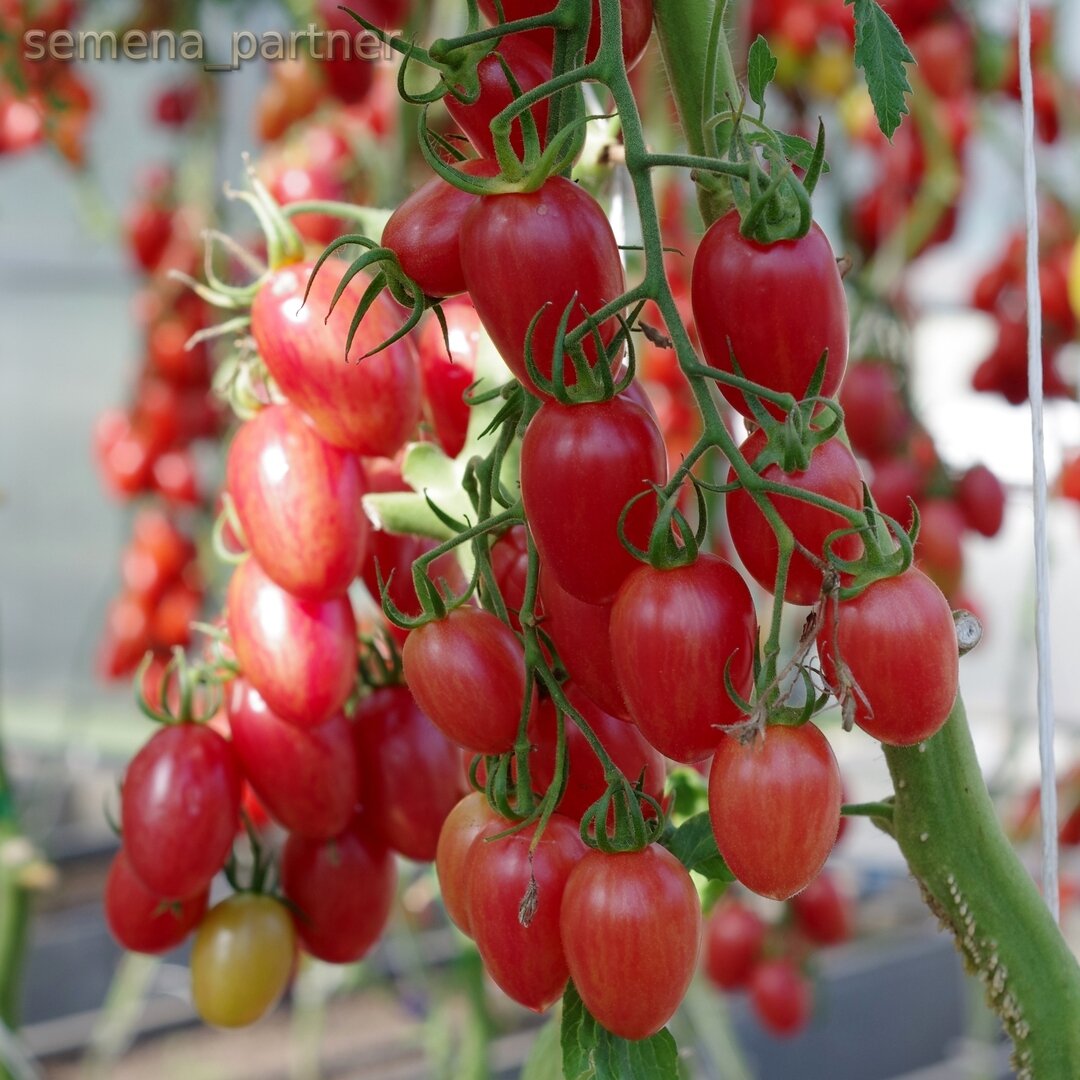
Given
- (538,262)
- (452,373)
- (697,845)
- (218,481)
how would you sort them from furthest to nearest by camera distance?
(218,481), (452,373), (697,845), (538,262)

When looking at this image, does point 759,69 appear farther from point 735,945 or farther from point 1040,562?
point 735,945

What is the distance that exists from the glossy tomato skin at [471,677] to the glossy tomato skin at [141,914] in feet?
0.79

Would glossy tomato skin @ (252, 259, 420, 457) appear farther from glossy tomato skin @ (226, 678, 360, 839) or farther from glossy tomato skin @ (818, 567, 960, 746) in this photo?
glossy tomato skin @ (818, 567, 960, 746)

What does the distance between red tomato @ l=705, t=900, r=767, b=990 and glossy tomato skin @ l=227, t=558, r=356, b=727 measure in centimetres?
94

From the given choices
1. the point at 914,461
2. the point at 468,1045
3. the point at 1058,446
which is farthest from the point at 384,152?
the point at 468,1045

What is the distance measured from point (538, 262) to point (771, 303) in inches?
2.4

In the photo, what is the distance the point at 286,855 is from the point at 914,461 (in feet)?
2.46

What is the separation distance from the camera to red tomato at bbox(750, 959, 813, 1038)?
140cm

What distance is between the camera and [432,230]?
373 mm

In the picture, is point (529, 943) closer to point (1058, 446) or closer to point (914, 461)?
point (914, 461)

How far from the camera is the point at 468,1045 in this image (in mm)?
980

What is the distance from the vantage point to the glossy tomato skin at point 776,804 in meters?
0.35

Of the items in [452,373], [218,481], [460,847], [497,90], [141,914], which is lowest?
[218,481]

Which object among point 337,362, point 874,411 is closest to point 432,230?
point 337,362
